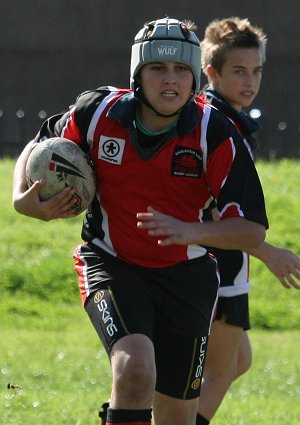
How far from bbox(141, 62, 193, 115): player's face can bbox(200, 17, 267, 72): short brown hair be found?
55.6 inches

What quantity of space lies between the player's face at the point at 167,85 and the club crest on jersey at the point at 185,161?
0.19 meters

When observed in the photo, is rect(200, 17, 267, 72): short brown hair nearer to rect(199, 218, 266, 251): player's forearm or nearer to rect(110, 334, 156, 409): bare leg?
rect(199, 218, 266, 251): player's forearm

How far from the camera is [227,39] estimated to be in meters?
6.77

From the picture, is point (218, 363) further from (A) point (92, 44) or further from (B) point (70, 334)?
(A) point (92, 44)

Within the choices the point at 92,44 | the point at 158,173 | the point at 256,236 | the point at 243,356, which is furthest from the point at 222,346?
the point at 92,44

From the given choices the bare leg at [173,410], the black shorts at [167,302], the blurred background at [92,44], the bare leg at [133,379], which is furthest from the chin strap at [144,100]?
the blurred background at [92,44]

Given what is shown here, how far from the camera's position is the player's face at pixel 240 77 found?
6660 mm

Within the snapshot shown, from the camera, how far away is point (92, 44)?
95.8 feet

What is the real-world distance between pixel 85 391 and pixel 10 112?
21.6 m

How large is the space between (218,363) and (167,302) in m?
1.15

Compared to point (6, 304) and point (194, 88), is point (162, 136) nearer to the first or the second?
point (194, 88)

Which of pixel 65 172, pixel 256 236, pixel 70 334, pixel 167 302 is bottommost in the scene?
pixel 70 334

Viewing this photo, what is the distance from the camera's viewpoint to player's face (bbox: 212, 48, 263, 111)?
666 centimetres

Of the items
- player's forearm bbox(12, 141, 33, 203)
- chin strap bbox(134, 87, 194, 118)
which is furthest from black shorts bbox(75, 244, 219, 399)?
chin strap bbox(134, 87, 194, 118)
